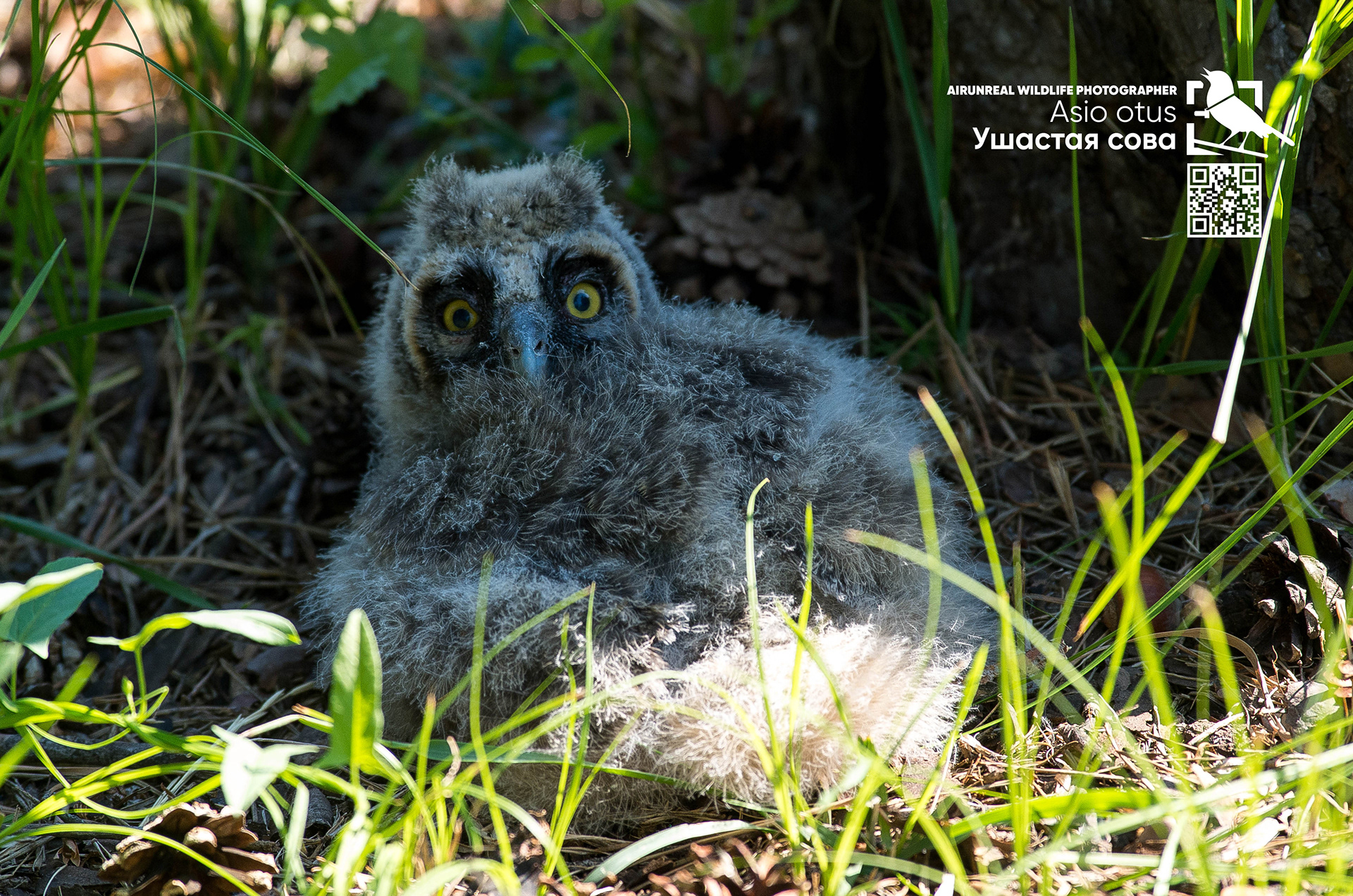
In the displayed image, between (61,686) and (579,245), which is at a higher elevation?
(579,245)

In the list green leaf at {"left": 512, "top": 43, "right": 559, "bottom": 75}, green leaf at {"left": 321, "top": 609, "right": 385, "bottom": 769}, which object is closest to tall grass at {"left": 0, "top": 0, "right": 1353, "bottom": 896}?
green leaf at {"left": 321, "top": 609, "right": 385, "bottom": 769}

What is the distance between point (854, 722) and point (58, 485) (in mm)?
2859

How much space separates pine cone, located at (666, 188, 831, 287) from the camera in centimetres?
368

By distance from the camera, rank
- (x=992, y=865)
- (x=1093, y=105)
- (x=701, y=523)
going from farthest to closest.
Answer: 1. (x=1093, y=105)
2. (x=701, y=523)
3. (x=992, y=865)

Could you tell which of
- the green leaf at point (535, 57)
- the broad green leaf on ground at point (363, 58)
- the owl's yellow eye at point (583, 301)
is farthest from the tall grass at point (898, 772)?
the green leaf at point (535, 57)

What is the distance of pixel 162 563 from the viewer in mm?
3182

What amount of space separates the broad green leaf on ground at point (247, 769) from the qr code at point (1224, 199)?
253 centimetres

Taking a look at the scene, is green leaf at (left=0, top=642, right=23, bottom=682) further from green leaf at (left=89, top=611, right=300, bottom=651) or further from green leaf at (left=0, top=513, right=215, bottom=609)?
green leaf at (left=0, top=513, right=215, bottom=609)

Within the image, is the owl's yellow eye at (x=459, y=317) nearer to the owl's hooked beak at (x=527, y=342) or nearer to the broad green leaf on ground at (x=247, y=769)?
the owl's hooked beak at (x=527, y=342)

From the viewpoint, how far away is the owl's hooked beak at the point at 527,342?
247 cm

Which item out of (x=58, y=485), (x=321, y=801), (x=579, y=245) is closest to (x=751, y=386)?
(x=579, y=245)

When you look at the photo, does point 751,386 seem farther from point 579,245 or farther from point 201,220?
point 201,220

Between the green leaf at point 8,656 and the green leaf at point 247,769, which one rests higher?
the green leaf at point 8,656

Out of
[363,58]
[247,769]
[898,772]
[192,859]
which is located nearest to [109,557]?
[192,859]
